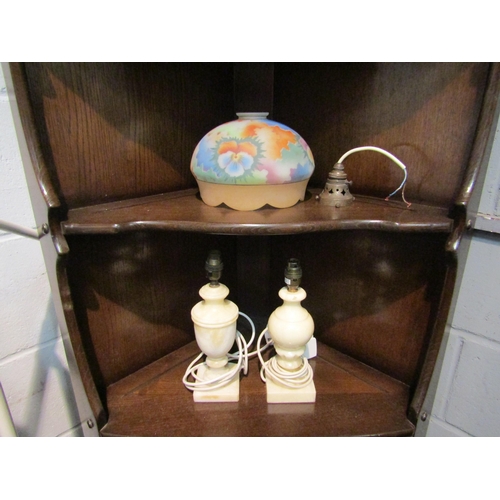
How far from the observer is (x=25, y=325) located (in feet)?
2.13

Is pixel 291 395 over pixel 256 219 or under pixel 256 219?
under

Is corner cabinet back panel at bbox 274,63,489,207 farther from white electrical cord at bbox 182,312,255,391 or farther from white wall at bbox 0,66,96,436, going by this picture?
white wall at bbox 0,66,96,436

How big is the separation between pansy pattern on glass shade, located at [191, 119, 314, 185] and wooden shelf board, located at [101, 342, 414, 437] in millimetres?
345

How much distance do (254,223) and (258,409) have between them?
301mm

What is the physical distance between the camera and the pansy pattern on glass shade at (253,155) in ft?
1.55

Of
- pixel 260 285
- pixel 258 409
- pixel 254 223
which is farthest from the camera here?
pixel 260 285

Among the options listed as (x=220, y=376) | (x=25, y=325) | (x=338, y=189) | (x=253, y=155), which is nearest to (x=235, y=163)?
(x=253, y=155)

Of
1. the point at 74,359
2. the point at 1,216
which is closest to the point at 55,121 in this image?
the point at 1,216

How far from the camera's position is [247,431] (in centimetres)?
53

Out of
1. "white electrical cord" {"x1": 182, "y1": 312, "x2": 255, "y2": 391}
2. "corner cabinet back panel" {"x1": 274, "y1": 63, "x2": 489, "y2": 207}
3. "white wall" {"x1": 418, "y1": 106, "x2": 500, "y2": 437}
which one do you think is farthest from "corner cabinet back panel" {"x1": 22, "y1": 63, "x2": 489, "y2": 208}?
"white electrical cord" {"x1": 182, "y1": 312, "x2": 255, "y2": 391}

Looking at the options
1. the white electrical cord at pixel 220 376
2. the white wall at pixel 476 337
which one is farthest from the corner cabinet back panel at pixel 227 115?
the white electrical cord at pixel 220 376

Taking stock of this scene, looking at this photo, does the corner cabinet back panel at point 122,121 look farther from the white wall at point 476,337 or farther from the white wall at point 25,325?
the white wall at point 476,337

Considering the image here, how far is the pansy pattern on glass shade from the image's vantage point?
47 cm

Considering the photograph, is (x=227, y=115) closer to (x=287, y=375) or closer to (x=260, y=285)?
(x=260, y=285)
